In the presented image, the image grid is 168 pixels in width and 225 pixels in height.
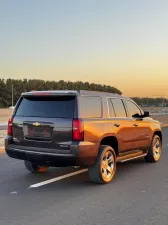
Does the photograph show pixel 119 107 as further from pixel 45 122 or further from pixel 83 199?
pixel 83 199

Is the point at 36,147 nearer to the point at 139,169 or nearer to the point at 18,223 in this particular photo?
the point at 18,223

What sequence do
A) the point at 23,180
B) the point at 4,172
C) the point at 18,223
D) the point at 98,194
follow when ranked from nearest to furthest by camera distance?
the point at 18,223, the point at 98,194, the point at 23,180, the point at 4,172

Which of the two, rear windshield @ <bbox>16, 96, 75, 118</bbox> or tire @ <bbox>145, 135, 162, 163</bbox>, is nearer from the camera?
rear windshield @ <bbox>16, 96, 75, 118</bbox>

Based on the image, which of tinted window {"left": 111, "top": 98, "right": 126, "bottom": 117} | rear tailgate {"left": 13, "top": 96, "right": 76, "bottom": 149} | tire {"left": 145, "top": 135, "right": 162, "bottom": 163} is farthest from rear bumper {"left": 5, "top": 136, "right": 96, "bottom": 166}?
tire {"left": 145, "top": 135, "right": 162, "bottom": 163}

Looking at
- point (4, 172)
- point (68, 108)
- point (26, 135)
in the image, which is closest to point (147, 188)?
point (68, 108)

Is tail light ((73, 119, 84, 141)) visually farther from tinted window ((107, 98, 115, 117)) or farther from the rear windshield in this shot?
tinted window ((107, 98, 115, 117))

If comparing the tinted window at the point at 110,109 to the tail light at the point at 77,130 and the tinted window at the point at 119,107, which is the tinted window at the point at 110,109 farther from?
the tail light at the point at 77,130

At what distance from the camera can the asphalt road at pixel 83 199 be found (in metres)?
4.94

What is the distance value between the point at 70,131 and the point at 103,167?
3.79 feet

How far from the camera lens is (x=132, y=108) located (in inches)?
346

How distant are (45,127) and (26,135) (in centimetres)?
51

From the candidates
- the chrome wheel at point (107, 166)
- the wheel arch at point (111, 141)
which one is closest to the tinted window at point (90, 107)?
the wheel arch at point (111, 141)

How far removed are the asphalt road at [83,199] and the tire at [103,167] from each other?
0.17 m

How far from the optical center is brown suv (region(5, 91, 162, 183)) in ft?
21.8
